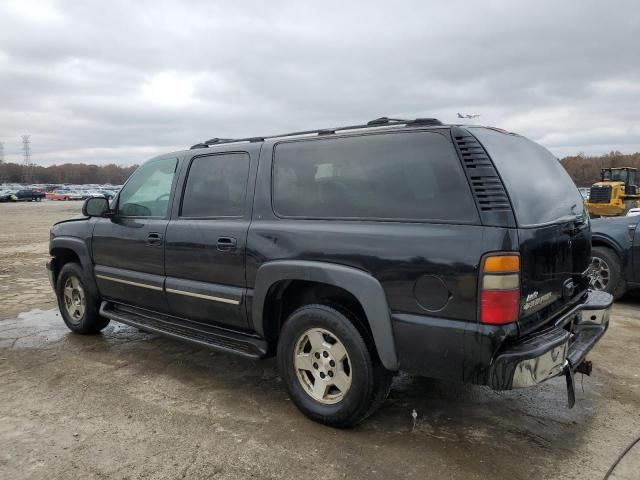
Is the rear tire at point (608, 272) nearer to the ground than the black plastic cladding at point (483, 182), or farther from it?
nearer to the ground

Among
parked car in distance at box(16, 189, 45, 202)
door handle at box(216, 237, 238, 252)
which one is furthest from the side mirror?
parked car in distance at box(16, 189, 45, 202)

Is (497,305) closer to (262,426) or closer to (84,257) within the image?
(262,426)

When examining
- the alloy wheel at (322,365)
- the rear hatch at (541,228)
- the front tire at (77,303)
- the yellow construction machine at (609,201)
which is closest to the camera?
the rear hatch at (541,228)

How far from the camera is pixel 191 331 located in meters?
Answer: 4.16

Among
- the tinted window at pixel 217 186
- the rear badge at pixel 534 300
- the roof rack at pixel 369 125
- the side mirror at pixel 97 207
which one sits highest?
the roof rack at pixel 369 125

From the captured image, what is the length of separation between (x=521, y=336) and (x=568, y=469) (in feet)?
2.60

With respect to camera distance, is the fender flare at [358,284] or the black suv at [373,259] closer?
the black suv at [373,259]

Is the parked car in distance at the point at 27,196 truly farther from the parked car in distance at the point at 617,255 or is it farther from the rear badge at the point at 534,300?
the rear badge at the point at 534,300

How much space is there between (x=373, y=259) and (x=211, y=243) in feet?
4.66

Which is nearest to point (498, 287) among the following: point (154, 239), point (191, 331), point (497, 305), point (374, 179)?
point (497, 305)

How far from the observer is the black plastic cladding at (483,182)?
2709mm

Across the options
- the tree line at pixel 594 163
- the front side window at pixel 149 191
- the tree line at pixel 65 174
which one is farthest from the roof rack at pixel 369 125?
the tree line at pixel 65 174

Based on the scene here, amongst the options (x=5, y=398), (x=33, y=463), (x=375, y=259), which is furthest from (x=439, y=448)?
(x=5, y=398)

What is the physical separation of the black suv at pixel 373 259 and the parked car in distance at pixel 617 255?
10.00 ft
